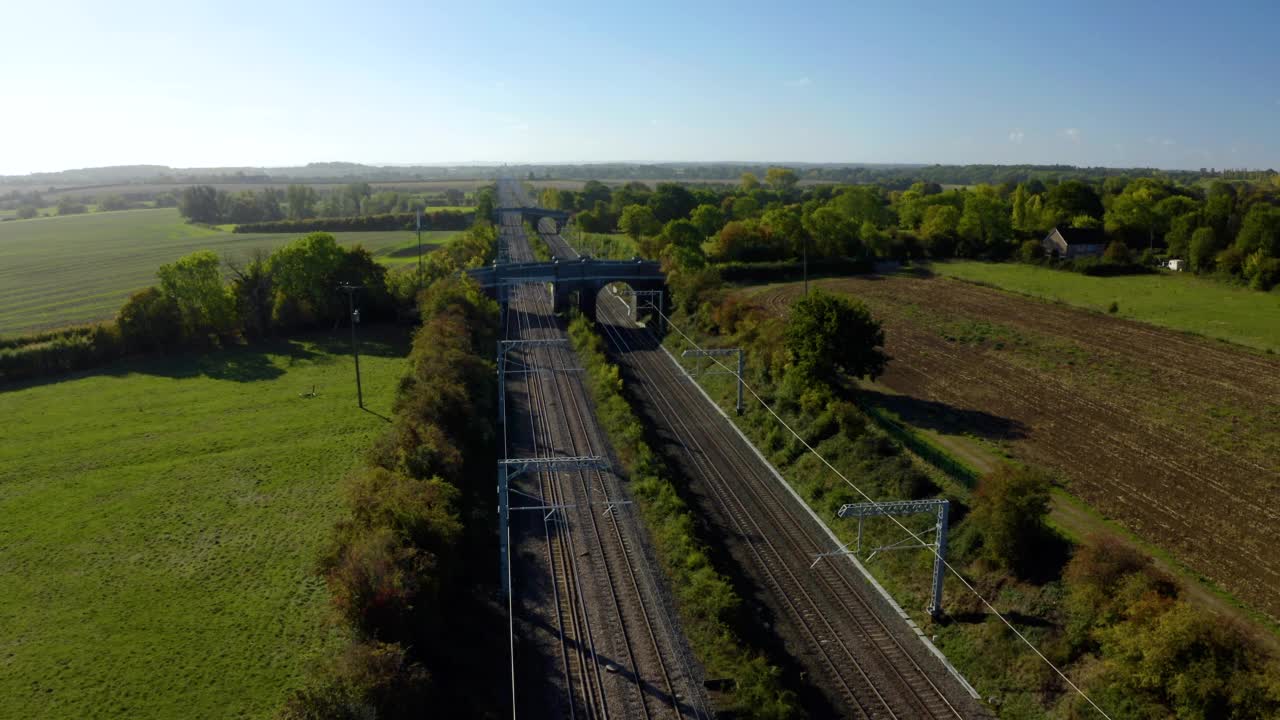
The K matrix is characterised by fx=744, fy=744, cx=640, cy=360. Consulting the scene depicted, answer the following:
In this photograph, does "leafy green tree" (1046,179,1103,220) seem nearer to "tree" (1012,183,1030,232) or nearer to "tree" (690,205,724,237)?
"tree" (1012,183,1030,232)

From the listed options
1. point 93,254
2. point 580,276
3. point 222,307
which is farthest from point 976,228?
point 93,254

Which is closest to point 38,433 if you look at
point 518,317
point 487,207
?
point 518,317

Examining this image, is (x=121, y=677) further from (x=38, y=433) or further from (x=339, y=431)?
(x=38, y=433)

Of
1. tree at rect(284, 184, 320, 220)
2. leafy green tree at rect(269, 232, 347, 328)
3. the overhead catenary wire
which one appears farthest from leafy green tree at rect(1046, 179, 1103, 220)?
tree at rect(284, 184, 320, 220)

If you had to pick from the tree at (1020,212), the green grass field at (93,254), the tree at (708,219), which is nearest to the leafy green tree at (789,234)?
the tree at (708,219)

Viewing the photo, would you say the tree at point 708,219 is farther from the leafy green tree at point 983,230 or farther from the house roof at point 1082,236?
the house roof at point 1082,236

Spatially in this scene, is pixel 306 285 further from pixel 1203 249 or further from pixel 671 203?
pixel 1203 249
